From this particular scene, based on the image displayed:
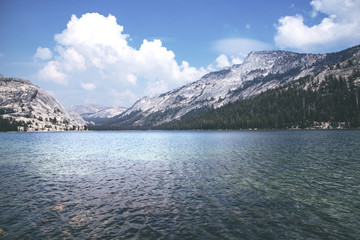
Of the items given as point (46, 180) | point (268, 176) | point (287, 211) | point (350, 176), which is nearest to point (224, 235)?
point (287, 211)

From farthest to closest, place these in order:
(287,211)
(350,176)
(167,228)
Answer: (350,176)
(287,211)
(167,228)

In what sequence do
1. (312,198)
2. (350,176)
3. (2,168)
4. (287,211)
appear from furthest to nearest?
(2,168)
(350,176)
(312,198)
(287,211)

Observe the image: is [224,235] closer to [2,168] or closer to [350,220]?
[350,220]

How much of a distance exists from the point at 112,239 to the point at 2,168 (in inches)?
1623

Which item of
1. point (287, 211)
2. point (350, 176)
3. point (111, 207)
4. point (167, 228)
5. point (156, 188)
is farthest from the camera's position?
point (350, 176)

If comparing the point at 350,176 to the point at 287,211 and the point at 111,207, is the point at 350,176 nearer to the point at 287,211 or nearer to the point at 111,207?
the point at 287,211

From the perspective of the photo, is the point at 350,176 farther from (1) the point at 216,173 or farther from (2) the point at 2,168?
(2) the point at 2,168

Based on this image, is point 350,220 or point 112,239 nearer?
point 112,239

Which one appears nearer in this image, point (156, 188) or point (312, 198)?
point (312, 198)

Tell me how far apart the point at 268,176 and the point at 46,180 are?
35.8 metres

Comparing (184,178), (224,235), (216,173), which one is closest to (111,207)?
(224,235)

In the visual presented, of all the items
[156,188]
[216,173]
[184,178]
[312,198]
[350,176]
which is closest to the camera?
[312,198]

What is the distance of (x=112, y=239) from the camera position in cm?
1510

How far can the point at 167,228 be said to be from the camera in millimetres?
16781
